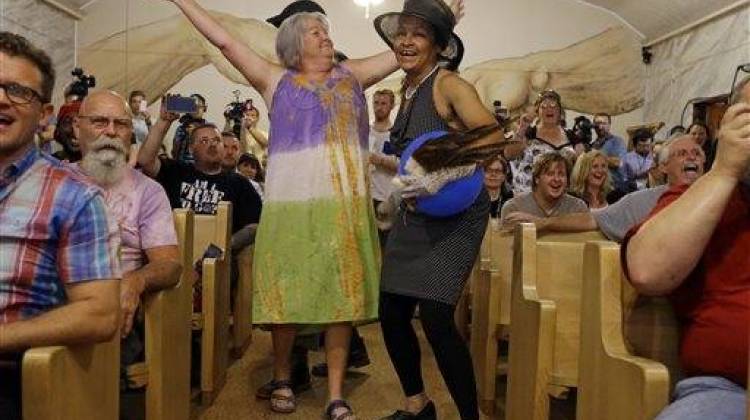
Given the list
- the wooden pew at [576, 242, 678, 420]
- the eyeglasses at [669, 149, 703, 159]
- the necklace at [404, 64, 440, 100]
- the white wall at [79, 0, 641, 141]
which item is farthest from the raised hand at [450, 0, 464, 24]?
the white wall at [79, 0, 641, 141]

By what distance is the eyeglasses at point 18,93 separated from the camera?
1.35 meters

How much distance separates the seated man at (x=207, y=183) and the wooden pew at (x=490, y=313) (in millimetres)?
1164

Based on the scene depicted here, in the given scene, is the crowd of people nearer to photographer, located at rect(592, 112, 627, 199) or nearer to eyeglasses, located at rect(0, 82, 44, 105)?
eyeglasses, located at rect(0, 82, 44, 105)

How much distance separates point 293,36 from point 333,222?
2.00 feet

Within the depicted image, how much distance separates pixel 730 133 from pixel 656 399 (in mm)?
435

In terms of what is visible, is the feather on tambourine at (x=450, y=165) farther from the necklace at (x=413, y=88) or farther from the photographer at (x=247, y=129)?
the photographer at (x=247, y=129)

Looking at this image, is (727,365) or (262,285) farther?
(262,285)

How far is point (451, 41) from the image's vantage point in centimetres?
232

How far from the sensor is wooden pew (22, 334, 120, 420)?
1188 mm

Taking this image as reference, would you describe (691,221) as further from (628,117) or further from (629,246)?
(628,117)

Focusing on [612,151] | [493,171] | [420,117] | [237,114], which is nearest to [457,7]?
[420,117]

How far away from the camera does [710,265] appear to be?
1.33 m

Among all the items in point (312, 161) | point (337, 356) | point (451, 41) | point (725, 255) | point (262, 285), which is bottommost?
point (337, 356)

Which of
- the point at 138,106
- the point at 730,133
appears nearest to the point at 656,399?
the point at 730,133
